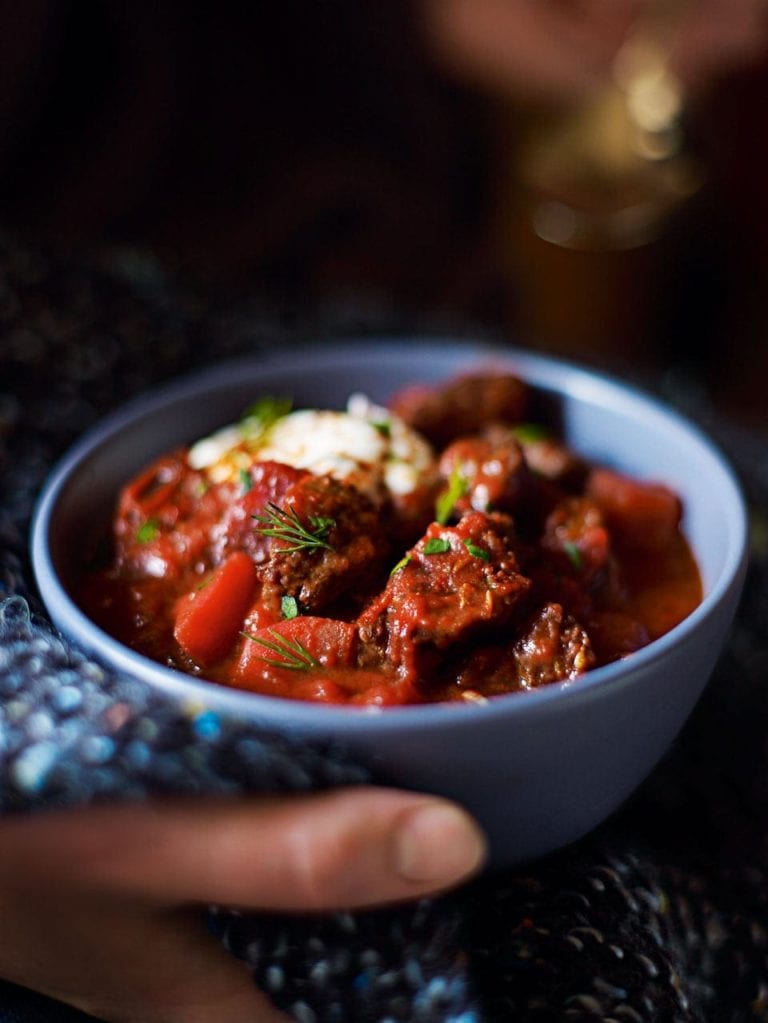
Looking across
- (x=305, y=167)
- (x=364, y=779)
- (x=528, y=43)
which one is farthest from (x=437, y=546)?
(x=528, y=43)

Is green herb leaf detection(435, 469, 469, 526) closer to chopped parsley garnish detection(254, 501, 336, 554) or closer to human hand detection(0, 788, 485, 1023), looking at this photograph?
chopped parsley garnish detection(254, 501, 336, 554)

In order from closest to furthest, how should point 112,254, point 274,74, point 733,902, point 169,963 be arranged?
point 169,963 < point 733,902 < point 112,254 < point 274,74

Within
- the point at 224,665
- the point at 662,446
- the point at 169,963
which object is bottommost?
the point at 169,963

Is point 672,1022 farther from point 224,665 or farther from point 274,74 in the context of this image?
point 274,74

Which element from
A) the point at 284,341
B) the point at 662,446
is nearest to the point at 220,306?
the point at 284,341

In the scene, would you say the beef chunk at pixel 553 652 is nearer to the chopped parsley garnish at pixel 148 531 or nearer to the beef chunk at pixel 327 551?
the beef chunk at pixel 327 551

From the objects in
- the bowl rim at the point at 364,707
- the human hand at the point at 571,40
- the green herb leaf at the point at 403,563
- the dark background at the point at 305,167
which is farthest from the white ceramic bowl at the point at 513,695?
the human hand at the point at 571,40
